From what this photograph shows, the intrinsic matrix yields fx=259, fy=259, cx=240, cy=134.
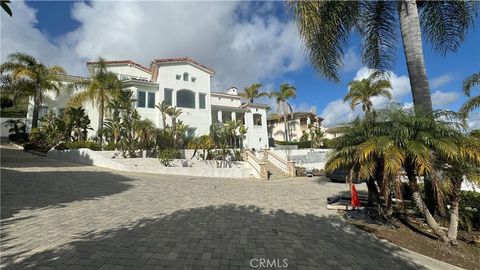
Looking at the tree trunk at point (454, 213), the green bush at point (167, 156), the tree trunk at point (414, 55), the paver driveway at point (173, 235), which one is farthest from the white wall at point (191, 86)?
the tree trunk at point (454, 213)

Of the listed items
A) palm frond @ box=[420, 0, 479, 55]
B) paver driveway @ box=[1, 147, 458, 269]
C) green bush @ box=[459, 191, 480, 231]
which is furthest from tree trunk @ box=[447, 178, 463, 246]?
palm frond @ box=[420, 0, 479, 55]

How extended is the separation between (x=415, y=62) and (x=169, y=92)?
73.8 ft

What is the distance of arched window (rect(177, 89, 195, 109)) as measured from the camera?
26.7 meters

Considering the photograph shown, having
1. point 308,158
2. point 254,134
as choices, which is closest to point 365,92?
point 308,158

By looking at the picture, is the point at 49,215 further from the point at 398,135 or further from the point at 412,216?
the point at 412,216

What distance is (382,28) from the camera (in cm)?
943

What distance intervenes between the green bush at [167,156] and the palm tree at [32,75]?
14.7 m

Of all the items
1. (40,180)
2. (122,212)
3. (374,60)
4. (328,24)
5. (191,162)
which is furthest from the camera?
(191,162)

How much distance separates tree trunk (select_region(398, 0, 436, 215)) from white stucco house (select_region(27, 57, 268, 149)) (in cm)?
2121

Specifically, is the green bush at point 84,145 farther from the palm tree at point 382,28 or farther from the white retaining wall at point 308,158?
the palm tree at point 382,28

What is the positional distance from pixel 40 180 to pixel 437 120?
13.9m

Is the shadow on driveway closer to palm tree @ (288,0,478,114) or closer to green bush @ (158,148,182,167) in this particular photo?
palm tree @ (288,0,478,114)

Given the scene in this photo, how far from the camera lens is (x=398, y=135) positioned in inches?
234

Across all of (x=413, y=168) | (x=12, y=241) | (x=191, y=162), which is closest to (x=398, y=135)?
(x=413, y=168)
